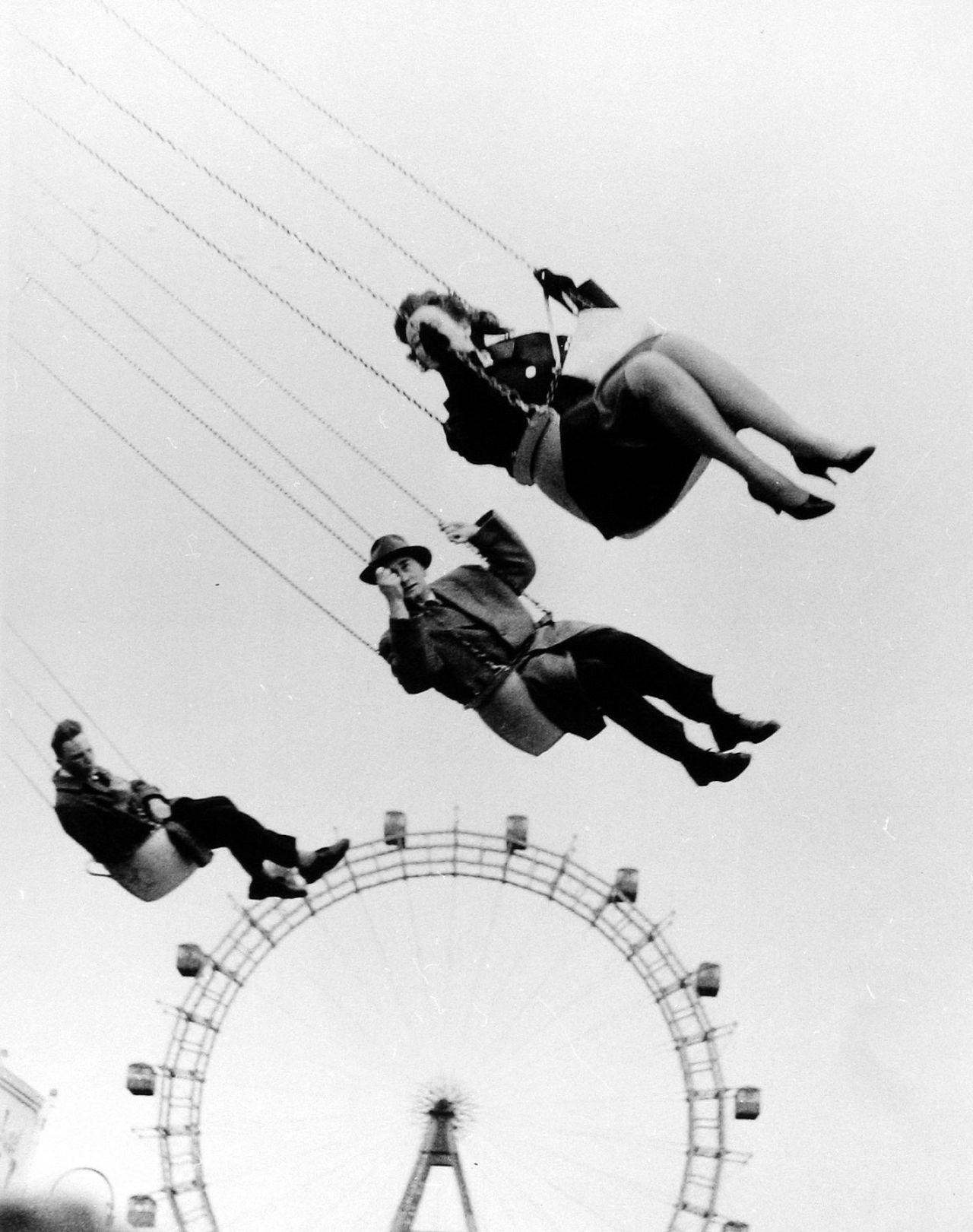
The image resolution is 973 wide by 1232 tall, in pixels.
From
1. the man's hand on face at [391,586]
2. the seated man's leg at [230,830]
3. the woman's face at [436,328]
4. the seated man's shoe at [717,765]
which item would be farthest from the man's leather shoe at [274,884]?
the woman's face at [436,328]

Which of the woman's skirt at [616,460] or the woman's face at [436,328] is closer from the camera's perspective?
the woman's skirt at [616,460]

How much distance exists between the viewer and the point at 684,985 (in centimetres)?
1432

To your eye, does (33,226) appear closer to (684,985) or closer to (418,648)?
(418,648)

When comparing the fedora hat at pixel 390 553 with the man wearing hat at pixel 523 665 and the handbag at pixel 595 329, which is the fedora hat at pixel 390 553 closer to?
the man wearing hat at pixel 523 665

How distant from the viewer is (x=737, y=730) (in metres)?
8.57

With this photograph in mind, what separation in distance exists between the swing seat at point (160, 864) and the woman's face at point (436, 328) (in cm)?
307

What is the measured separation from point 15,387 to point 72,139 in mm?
1269

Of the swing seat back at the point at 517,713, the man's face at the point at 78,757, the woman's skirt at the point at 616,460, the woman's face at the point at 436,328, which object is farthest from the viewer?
the man's face at the point at 78,757

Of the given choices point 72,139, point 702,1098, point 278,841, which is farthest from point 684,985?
point 72,139

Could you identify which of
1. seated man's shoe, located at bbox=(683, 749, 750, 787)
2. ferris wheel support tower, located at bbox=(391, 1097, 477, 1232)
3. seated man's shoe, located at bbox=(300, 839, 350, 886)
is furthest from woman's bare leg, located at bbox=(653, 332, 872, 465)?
ferris wheel support tower, located at bbox=(391, 1097, 477, 1232)

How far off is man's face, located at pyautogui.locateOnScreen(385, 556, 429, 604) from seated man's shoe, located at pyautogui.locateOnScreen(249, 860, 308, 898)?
194 cm

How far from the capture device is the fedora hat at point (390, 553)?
9016 mm

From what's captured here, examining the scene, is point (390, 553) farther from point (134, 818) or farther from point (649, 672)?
point (134, 818)

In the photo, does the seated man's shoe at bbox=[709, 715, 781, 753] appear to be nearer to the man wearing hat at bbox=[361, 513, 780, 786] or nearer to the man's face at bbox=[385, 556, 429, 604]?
the man wearing hat at bbox=[361, 513, 780, 786]
